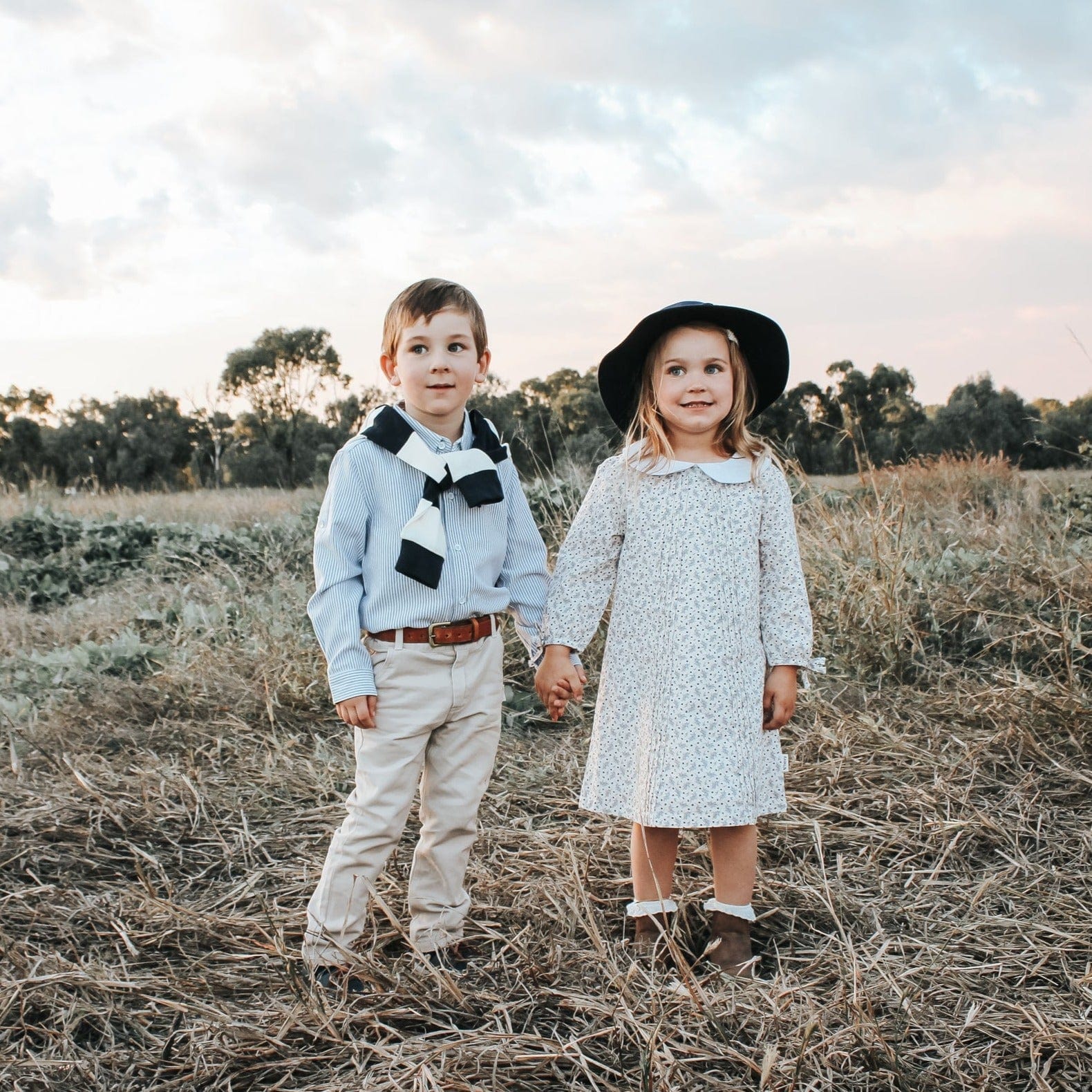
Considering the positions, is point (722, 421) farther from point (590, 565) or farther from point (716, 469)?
point (590, 565)

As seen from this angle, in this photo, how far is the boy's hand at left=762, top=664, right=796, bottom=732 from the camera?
2105mm

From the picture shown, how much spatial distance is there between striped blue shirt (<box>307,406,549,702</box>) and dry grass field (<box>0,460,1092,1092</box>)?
1.72ft

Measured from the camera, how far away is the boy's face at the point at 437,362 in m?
2.02

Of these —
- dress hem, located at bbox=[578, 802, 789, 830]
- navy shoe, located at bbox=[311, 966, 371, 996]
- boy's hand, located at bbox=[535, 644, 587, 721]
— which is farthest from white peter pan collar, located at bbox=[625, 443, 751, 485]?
navy shoe, located at bbox=[311, 966, 371, 996]

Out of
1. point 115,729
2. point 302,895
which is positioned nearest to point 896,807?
point 302,895

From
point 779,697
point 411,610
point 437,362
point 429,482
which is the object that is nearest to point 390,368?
point 437,362

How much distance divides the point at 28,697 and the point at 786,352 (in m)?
3.44

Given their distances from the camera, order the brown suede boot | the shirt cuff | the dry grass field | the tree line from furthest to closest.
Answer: the tree line < the brown suede boot < the shirt cuff < the dry grass field

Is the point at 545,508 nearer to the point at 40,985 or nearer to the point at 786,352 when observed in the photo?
the point at 786,352

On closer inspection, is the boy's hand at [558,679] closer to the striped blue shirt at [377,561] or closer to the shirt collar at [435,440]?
the striped blue shirt at [377,561]

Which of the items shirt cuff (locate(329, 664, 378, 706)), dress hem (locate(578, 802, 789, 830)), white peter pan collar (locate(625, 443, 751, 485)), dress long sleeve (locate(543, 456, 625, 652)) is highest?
white peter pan collar (locate(625, 443, 751, 485))

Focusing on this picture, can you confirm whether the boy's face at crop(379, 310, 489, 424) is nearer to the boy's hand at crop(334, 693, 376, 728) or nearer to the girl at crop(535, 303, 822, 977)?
the girl at crop(535, 303, 822, 977)

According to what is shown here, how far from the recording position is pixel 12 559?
7090 mm

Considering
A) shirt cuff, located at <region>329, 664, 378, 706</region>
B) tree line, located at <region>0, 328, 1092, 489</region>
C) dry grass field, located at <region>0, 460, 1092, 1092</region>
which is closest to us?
dry grass field, located at <region>0, 460, 1092, 1092</region>
